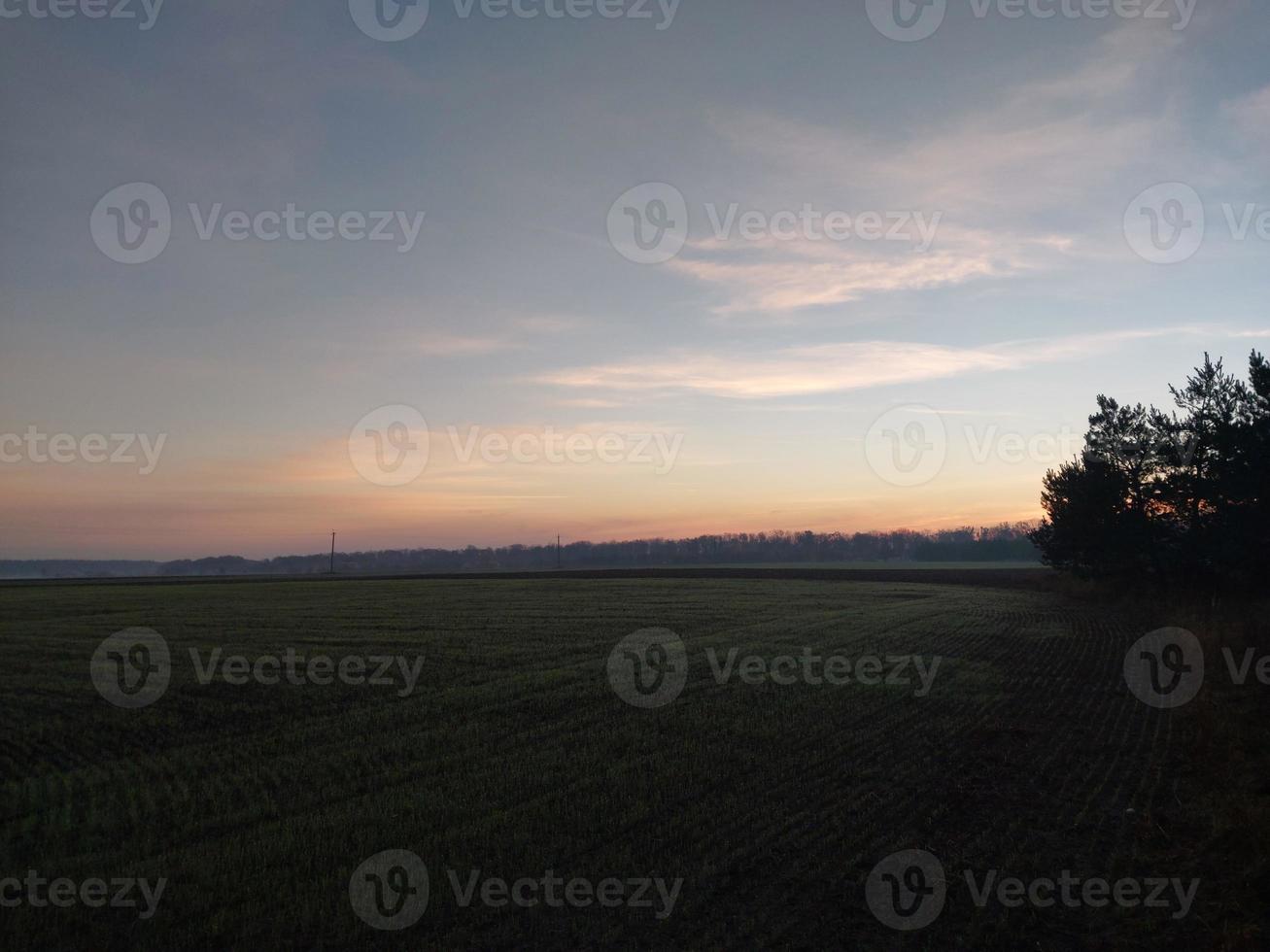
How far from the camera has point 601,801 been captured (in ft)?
37.3

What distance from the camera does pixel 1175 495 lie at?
4438cm

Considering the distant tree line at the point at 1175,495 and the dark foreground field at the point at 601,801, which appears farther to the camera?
the distant tree line at the point at 1175,495

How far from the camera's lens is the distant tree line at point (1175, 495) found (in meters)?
36.2

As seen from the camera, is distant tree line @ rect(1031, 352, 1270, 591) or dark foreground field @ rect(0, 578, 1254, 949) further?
distant tree line @ rect(1031, 352, 1270, 591)

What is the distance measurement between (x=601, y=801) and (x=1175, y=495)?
151 ft

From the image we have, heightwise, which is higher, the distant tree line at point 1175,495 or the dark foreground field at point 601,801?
the distant tree line at point 1175,495

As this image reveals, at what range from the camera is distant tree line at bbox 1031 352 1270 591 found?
36250 millimetres

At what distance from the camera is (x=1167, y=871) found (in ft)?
28.9

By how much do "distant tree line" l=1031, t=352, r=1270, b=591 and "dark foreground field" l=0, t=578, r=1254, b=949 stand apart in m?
19.4

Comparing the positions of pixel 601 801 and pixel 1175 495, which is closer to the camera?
pixel 601 801

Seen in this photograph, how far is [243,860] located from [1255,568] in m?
45.2

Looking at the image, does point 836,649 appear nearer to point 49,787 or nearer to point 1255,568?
point 49,787

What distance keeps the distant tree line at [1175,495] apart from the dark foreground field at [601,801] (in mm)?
19367

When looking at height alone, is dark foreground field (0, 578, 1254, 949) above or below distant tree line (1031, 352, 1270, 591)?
below
